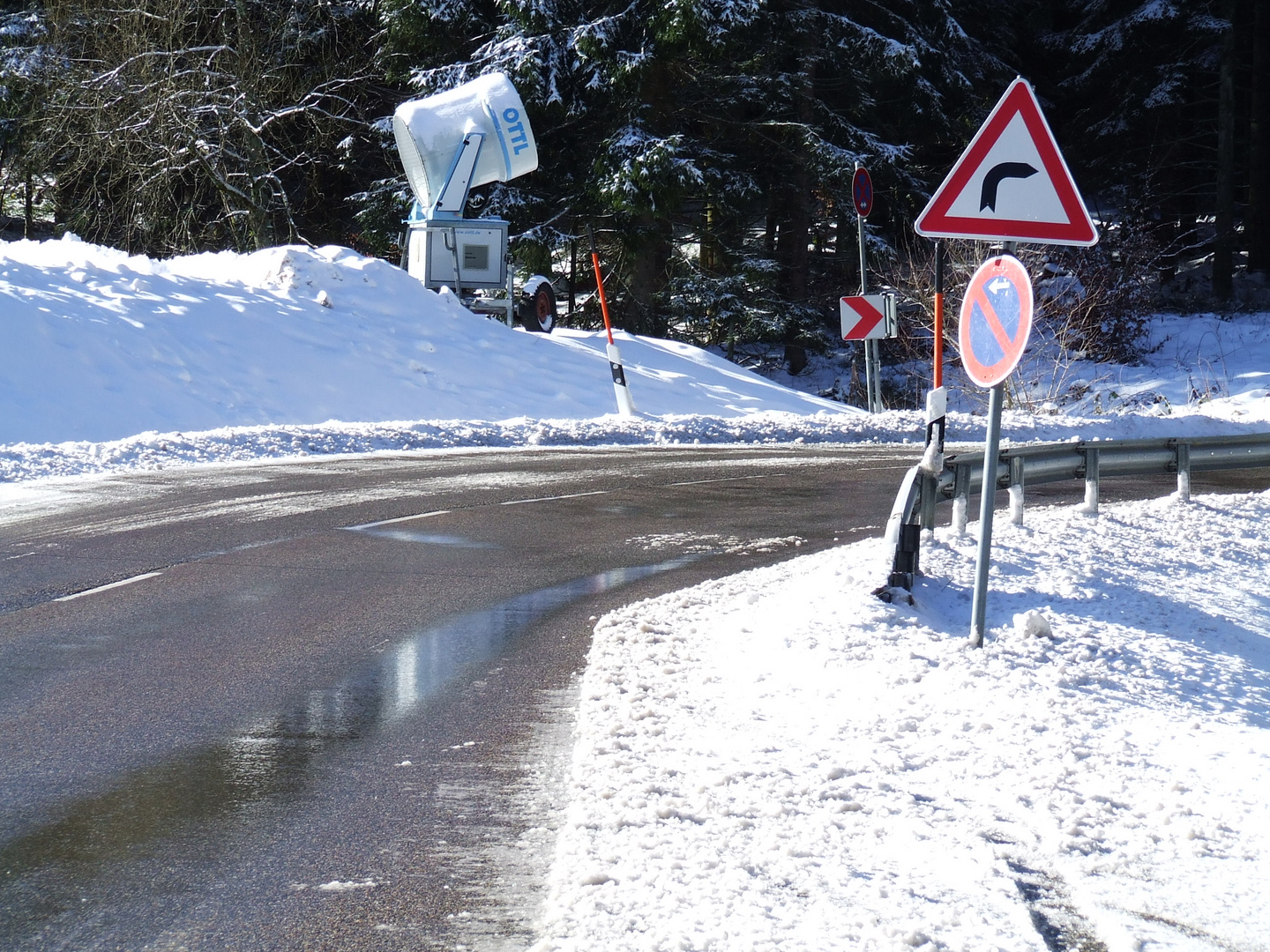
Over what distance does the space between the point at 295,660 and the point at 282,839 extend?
2260 mm

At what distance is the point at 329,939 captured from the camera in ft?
11.4

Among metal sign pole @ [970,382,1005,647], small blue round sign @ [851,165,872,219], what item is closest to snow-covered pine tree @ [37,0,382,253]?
small blue round sign @ [851,165,872,219]

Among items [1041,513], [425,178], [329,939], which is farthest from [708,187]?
[329,939]

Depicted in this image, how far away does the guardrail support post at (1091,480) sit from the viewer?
9.64 m

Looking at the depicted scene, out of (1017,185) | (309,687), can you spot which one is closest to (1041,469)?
(1017,185)

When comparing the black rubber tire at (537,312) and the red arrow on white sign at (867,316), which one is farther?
the black rubber tire at (537,312)

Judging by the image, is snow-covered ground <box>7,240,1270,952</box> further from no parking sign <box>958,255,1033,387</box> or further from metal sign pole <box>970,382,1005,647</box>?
no parking sign <box>958,255,1033,387</box>

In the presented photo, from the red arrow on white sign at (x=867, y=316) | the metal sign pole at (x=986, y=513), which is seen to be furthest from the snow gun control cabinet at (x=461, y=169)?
the metal sign pole at (x=986, y=513)

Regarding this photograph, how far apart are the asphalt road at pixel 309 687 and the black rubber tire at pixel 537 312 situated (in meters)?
14.0

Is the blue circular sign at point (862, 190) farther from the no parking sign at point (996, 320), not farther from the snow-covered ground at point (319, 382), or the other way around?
the no parking sign at point (996, 320)

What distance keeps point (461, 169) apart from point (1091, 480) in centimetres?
1564

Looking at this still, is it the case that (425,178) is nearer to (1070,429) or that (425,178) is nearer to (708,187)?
(708,187)

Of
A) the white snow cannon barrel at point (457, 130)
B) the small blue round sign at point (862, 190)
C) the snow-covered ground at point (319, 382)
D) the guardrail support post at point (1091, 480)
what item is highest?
the white snow cannon barrel at point (457, 130)

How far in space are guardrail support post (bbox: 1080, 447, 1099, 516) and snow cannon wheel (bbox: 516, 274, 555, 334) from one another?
16832mm
